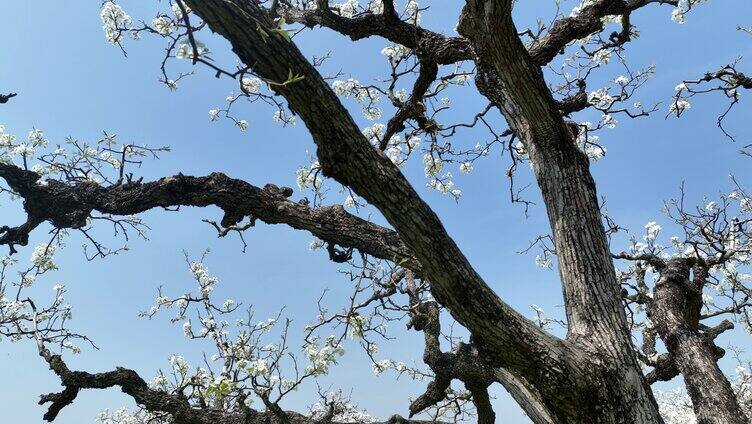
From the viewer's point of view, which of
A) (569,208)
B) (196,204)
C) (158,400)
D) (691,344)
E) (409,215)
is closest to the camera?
(409,215)

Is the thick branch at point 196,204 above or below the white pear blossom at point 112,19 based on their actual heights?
below

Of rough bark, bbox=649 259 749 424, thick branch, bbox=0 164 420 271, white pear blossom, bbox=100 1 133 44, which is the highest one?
white pear blossom, bbox=100 1 133 44

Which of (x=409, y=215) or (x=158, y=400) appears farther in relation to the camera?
(x=158, y=400)

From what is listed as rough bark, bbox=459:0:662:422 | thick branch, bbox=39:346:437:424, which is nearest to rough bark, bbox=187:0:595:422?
rough bark, bbox=459:0:662:422

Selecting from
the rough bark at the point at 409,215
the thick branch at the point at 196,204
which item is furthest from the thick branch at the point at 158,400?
the rough bark at the point at 409,215

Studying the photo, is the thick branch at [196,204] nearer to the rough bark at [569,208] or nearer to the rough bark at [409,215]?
the rough bark at [409,215]

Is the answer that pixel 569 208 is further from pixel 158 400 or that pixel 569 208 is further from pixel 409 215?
pixel 158 400

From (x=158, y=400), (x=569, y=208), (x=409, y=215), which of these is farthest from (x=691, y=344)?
(x=158, y=400)

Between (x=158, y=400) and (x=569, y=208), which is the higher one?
(x=569, y=208)

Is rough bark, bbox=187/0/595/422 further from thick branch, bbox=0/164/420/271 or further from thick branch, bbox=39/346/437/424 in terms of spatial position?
thick branch, bbox=39/346/437/424

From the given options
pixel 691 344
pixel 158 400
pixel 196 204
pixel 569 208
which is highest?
pixel 196 204

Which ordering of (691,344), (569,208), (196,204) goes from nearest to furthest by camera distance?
1. (569,208)
2. (196,204)
3. (691,344)

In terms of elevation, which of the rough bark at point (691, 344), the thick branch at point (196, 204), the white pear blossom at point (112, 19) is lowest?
the rough bark at point (691, 344)

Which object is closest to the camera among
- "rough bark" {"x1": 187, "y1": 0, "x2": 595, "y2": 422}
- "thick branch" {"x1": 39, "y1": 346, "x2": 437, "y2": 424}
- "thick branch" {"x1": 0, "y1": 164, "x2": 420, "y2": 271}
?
"rough bark" {"x1": 187, "y1": 0, "x2": 595, "y2": 422}
